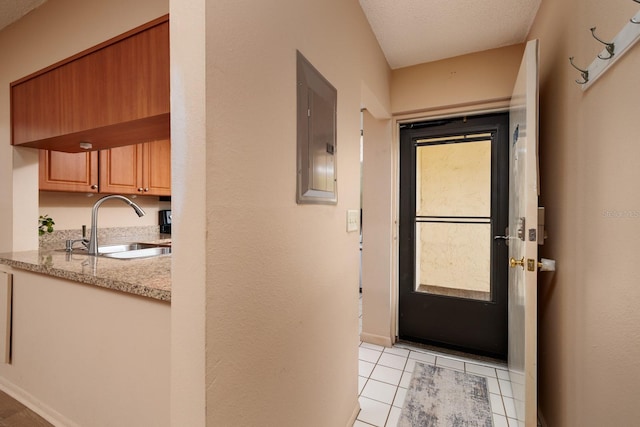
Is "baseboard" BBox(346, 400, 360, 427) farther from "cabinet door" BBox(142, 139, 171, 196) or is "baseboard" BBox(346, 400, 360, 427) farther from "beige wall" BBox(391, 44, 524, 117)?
"cabinet door" BBox(142, 139, 171, 196)

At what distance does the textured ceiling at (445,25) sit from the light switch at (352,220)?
4.24ft

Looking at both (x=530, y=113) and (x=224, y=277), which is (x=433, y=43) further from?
(x=224, y=277)

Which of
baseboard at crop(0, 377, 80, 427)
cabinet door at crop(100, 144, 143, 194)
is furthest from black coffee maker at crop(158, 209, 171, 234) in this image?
baseboard at crop(0, 377, 80, 427)

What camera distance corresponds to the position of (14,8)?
1771 mm

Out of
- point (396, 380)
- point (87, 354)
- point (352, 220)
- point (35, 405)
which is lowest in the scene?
point (396, 380)

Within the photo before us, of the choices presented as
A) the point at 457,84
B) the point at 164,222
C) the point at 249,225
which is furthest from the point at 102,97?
the point at 457,84

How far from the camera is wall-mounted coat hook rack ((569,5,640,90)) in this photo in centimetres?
76

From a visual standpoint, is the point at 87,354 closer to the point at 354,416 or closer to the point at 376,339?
the point at 354,416

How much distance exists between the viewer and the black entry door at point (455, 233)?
2320 mm

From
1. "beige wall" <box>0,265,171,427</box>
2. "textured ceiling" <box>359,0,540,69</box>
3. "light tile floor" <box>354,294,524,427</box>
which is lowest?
"light tile floor" <box>354,294,524,427</box>

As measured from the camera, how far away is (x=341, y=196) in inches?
59.5

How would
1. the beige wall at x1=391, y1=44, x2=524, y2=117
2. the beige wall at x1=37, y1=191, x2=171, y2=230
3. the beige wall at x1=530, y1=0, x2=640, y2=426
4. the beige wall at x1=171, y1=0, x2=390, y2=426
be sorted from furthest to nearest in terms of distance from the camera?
the beige wall at x1=37, y1=191, x2=171, y2=230, the beige wall at x1=391, y1=44, x2=524, y2=117, the beige wall at x1=530, y1=0, x2=640, y2=426, the beige wall at x1=171, y1=0, x2=390, y2=426

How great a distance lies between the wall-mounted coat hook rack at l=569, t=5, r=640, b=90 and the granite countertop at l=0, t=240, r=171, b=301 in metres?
1.57

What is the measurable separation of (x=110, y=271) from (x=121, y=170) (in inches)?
75.1
